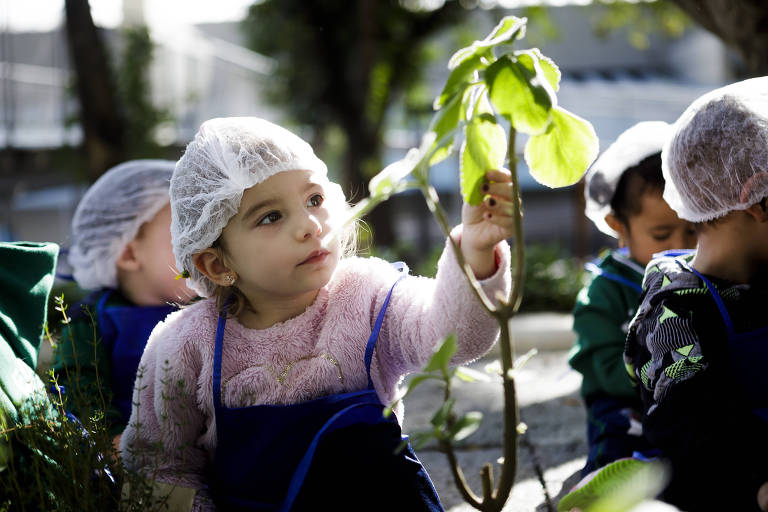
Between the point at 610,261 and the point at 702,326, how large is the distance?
123cm

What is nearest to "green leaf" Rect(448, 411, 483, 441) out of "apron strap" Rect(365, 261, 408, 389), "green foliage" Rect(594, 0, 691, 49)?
"apron strap" Rect(365, 261, 408, 389)

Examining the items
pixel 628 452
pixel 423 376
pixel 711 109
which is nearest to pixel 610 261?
pixel 628 452

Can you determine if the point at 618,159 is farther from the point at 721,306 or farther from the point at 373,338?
the point at 373,338

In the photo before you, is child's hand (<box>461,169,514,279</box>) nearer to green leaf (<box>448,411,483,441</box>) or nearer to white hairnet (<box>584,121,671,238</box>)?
green leaf (<box>448,411,483,441</box>)

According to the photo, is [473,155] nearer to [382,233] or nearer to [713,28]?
[713,28]

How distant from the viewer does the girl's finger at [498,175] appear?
149cm

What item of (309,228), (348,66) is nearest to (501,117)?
(309,228)

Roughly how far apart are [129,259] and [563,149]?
2.32 metres

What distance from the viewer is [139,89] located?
27.2 feet

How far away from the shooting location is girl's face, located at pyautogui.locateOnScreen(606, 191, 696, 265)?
283 cm

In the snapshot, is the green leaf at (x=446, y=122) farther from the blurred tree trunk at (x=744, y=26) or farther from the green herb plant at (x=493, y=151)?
the blurred tree trunk at (x=744, y=26)

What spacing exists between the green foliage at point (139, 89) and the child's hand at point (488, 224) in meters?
6.79

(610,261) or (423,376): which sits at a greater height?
(423,376)

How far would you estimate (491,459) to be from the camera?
121 inches
